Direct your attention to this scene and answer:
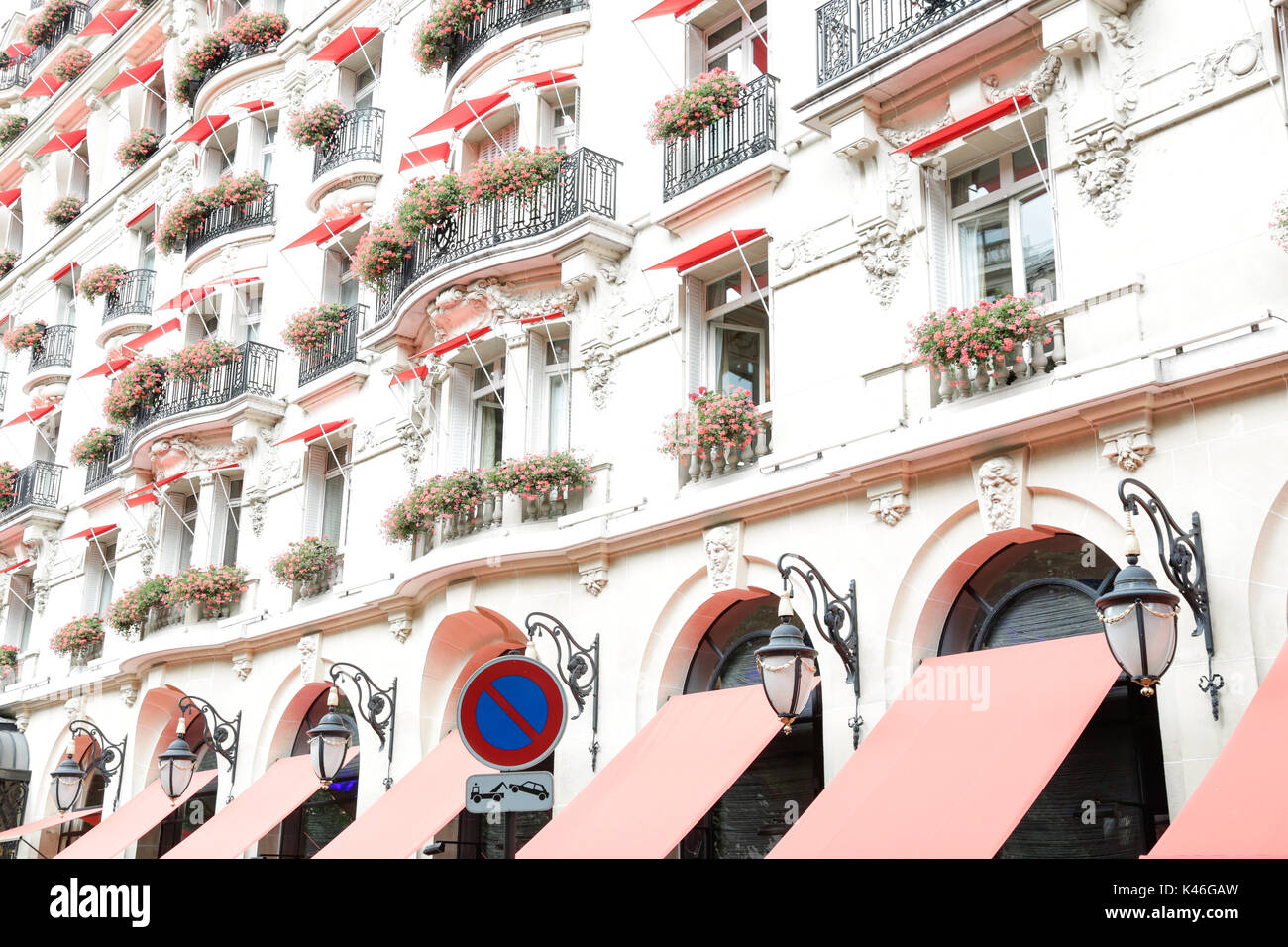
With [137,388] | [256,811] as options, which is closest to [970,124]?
[256,811]

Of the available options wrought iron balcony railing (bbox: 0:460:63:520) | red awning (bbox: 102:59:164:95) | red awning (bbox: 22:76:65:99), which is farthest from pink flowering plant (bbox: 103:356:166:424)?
red awning (bbox: 22:76:65:99)

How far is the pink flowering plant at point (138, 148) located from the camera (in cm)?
2736

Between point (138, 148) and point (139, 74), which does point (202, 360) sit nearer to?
point (138, 148)

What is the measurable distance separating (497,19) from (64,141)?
19229 mm

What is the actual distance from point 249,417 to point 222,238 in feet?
13.2

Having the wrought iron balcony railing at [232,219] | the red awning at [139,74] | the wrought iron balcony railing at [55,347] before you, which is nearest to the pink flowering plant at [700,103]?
the wrought iron balcony railing at [232,219]

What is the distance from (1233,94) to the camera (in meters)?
9.75

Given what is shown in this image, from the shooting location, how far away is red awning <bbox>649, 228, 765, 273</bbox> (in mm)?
13320

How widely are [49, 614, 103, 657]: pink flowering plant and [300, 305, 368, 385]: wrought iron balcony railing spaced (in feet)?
24.4

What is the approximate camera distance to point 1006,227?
1157cm

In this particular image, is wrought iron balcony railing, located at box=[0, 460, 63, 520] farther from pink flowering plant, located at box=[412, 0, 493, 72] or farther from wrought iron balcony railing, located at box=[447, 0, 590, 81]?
wrought iron balcony railing, located at box=[447, 0, 590, 81]

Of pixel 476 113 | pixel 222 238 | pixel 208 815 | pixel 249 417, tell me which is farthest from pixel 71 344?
pixel 476 113
